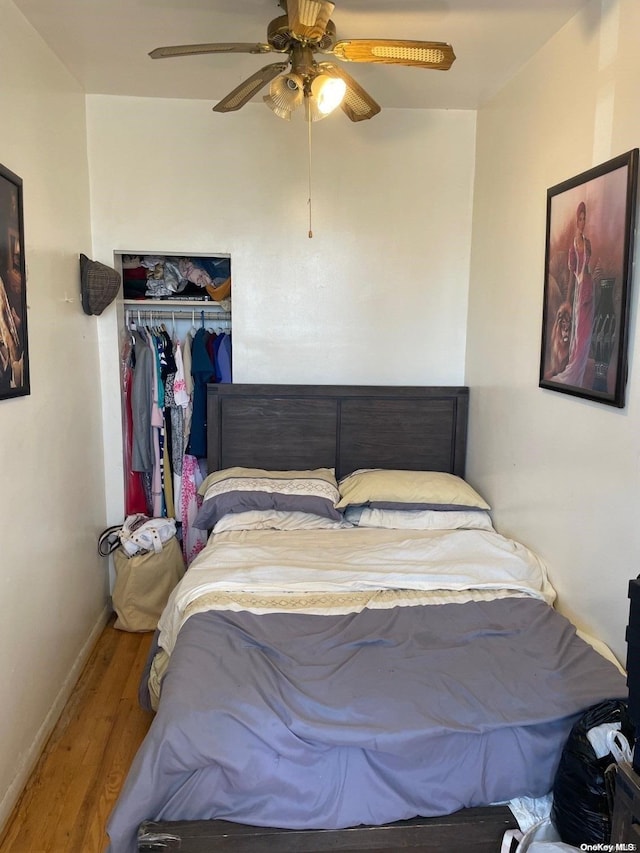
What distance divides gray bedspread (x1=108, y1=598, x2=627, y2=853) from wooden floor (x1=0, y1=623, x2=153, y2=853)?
72 cm

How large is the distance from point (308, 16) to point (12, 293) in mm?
1327

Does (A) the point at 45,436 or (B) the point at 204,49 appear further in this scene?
(A) the point at 45,436

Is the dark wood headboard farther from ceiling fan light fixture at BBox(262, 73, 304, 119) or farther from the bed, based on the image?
ceiling fan light fixture at BBox(262, 73, 304, 119)

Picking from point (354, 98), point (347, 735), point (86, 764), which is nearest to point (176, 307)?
point (354, 98)

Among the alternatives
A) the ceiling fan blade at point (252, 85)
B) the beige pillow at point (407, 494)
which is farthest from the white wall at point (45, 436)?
the beige pillow at point (407, 494)

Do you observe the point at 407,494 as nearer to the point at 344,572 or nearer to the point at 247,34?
the point at 344,572

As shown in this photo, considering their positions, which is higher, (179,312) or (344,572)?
(179,312)

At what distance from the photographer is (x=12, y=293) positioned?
1989mm

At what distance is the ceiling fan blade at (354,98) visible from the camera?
6.45 ft

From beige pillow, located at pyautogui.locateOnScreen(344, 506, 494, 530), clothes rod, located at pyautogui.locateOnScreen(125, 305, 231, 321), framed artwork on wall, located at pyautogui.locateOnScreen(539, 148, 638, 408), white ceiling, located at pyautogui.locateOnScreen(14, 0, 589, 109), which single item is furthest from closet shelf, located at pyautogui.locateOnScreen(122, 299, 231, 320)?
framed artwork on wall, located at pyautogui.locateOnScreen(539, 148, 638, 408)

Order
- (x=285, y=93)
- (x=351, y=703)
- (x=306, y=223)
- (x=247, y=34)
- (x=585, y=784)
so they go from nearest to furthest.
Result: 1. (x=585, y=784)
2. (x=351, y=703)
3. (x=285, y=93)
4. (x=247, y=34)
5. (x=306, y=223)

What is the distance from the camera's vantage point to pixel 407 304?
3264mm

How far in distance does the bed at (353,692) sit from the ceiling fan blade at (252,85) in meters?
1.75

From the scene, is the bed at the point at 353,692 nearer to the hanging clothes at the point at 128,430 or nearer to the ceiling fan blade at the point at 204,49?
the hanging clothes at the point at 128,430
